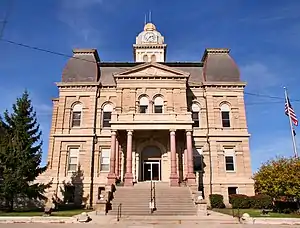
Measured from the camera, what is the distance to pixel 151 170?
27.7 m

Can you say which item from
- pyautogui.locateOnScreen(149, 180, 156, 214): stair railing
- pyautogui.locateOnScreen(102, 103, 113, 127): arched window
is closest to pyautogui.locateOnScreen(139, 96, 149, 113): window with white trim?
pyautogui.locateOnScreen(102, 103, 113, 127): arched window

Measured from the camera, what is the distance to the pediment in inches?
1164

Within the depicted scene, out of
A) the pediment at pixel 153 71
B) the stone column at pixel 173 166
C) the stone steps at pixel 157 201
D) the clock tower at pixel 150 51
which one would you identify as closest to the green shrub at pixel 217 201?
the stone column at pixel 173 166

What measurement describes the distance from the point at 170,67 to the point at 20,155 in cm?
1749

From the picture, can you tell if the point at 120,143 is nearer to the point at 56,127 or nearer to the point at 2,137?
the point at 56,127

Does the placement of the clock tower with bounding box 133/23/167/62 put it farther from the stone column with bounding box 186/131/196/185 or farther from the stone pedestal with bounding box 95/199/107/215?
the stone pedestal with bounding box 95/199/107/215

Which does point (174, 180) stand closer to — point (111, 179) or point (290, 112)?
point (111, 179)

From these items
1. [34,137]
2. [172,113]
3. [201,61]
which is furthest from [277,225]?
[201,61]

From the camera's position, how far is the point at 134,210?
19.4 m

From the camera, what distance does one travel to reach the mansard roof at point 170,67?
32.1m

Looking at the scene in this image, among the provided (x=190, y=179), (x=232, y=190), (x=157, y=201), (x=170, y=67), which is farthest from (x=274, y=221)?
(x=170, y=67)

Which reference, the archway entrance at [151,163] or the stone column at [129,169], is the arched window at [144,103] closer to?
the archway entrance at [151,163]

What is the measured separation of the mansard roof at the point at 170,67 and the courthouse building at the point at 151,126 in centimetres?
12

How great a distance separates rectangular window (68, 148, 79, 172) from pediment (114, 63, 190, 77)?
9.38 metres
